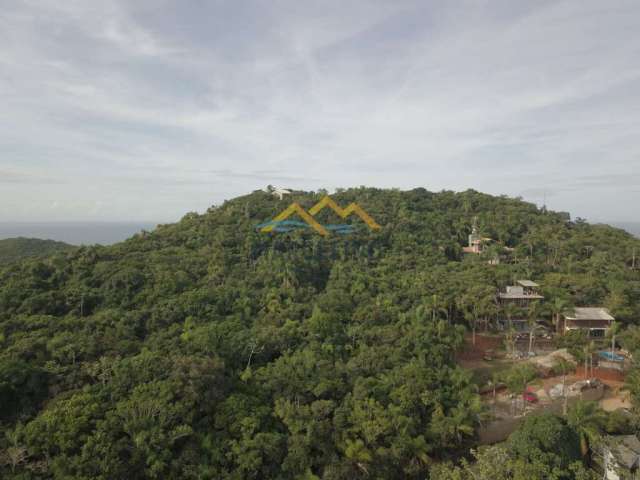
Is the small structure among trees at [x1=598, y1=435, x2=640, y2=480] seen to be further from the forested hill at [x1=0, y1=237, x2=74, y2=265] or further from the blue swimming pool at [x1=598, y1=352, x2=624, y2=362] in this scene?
the forested hill at [x1=0, y1=237, x2=74, y2=265]

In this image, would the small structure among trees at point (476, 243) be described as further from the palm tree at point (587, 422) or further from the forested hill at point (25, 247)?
the forested hill at point (25, 247)

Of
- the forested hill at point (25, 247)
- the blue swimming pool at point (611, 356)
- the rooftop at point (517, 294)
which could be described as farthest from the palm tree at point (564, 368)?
the forested hill at point (25, 247)

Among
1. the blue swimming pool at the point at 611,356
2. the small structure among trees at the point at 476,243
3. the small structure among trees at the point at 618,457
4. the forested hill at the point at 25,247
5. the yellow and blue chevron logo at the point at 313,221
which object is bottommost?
the small structure among trees at the point at 618,457

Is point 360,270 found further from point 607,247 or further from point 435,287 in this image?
point 607,247

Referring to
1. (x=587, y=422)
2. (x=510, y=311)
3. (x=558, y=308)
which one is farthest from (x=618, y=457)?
(x=558, y=308)

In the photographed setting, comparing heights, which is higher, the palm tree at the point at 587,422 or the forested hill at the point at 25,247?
the forested hill at the point at 25,247

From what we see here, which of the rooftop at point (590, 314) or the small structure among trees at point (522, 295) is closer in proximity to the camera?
the rooftop at point (590, 314)

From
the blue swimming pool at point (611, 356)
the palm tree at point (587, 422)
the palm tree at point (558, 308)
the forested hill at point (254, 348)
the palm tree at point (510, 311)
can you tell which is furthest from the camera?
the palm tree at point (510, 311)
